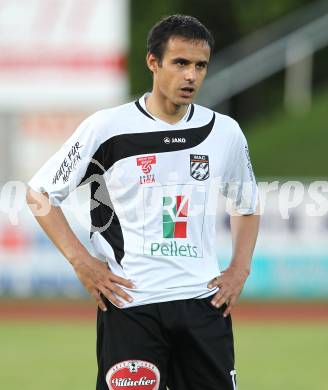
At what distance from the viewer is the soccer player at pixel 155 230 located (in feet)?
13.9

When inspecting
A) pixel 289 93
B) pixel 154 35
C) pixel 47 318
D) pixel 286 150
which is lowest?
pixel 47 318

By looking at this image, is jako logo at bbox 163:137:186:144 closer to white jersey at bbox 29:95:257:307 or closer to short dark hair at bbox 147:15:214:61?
white jersey at bbox 29:95:257:307

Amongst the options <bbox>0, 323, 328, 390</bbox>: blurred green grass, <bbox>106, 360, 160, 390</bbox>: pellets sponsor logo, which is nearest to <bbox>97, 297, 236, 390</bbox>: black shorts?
<bbox>106, 360, 160, 390</bbox>: pellets sponsor logo

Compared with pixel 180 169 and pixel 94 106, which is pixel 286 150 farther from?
pixel 180 169

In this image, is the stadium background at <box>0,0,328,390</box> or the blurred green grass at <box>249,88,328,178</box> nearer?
the stadium background at <box>0,0,328,390</box>

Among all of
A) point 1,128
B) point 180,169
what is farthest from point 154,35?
point 1,128

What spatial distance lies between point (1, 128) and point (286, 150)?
5089 millimetres

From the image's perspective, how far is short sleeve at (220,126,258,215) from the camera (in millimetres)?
4453

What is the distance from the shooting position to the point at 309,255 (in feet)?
44.7

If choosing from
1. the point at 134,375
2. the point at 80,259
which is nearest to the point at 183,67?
the point at 80,259

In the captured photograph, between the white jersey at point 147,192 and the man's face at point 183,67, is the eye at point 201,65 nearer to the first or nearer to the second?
the man's face at point 183,67

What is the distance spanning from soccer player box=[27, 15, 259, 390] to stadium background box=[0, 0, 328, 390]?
3.82 metres

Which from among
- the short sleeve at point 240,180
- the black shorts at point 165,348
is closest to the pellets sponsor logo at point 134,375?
the black shorts at point 165,348

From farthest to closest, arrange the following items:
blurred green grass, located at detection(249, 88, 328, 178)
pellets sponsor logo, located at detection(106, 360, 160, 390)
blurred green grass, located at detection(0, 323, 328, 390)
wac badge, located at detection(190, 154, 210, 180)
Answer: blurred green grass, located at detection(249, 88, 328, 178), blurred green grass, located at detection(0, 323, 328, 390), wac badge, located at detection(190, 154, 210, 180), pellets sponsor logo, located at detection(106, 360, 160, 390)
